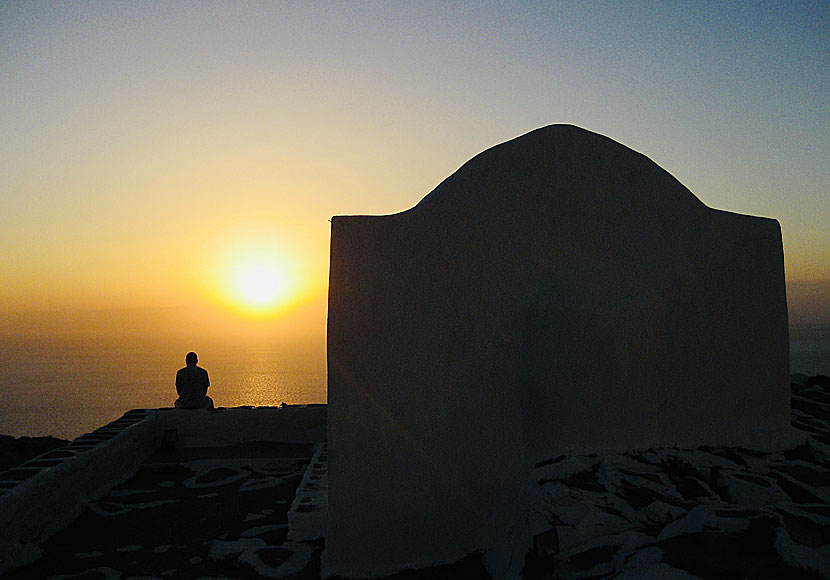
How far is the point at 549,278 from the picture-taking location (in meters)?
3.88

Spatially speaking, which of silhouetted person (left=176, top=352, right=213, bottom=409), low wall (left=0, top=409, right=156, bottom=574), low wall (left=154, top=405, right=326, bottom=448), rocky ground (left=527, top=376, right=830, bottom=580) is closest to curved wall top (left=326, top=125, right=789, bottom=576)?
rocky ground (left=527, top=376, right=830, bottom=580)

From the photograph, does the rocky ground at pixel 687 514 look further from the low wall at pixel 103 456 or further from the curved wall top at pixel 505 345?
the low wall at pixel 103 456

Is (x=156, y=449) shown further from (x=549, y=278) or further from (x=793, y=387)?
(x=793, y=387)

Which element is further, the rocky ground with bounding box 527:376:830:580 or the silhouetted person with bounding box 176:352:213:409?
the silhouetted person with bounding box 176:352:213:409

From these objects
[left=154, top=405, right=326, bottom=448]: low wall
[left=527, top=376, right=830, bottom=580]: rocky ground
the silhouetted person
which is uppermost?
[left=527, top=376, right=830, bottom=580]: rocky ground

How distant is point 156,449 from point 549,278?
20.3ft

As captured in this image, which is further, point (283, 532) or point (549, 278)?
point (283, 532)

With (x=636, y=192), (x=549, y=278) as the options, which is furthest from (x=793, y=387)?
(x=549, y=278)

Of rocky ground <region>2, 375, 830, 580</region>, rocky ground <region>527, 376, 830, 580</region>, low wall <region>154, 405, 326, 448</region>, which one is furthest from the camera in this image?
low wall <region>154, 405, 326, 448</region>

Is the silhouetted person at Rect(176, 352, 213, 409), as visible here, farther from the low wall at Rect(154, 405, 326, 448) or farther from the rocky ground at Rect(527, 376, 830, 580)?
the rocky ground at Rect(527, 376, 830, 580)

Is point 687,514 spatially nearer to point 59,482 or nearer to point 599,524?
point 599,524

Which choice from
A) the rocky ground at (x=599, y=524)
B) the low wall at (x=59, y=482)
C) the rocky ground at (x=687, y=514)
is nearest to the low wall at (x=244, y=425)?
the low wall at (x=59, y=482)

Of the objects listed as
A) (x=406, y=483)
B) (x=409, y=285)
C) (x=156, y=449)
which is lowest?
(x=156, y=449)

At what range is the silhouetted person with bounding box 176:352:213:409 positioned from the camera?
916cm
